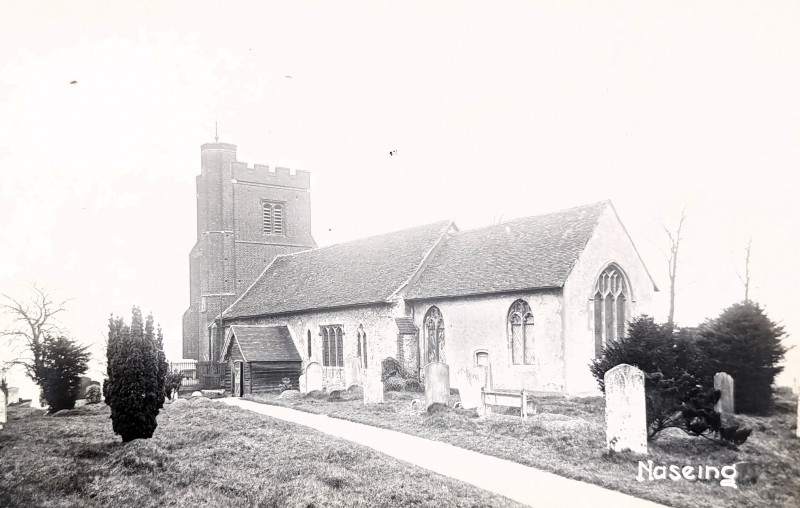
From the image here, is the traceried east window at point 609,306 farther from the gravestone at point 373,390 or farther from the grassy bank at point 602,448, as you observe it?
the gravestone at point 373,390

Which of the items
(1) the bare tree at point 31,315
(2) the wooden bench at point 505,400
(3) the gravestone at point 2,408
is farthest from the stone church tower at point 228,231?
(2) the wooden bench at point 505,400

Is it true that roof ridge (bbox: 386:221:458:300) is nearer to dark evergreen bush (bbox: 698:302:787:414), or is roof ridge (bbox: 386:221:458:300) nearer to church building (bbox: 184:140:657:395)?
church building (bbox: 184:140:657:395)

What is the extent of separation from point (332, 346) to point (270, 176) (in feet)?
49.2

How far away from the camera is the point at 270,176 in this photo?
134ft

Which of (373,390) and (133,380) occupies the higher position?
(133,380)

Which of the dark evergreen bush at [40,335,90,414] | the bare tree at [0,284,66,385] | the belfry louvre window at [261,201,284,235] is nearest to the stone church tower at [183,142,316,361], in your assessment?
the belfry louvre window at [261,201,284,235]

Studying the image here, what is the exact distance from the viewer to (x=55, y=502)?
1015cm

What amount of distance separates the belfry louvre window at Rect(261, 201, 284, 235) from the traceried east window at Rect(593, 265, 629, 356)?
24.4 metres

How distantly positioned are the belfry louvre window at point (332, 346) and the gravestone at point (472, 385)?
41.1 feet

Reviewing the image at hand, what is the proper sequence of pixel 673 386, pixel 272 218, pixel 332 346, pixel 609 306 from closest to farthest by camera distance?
pixel 673 386, pixel 609 306, pixel 332 346, pixel 272 218

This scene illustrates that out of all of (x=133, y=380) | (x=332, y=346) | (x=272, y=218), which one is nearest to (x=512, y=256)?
(x=332, y=346)

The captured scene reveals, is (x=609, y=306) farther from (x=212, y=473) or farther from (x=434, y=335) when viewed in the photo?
(x=212, y=473)

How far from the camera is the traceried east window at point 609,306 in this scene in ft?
73.0

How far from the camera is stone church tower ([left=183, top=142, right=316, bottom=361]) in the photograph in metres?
38.8
